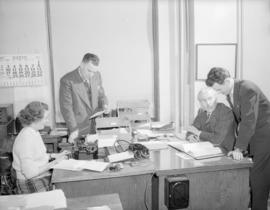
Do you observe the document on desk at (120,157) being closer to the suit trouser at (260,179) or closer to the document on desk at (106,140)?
the document on desk at (106,140)

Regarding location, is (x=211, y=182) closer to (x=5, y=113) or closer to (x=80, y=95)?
(x=80, y=95)

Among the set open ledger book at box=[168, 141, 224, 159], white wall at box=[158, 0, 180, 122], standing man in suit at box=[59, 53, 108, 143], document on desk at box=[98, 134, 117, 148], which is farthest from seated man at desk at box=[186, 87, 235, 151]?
standing man in suit at box=[59, 53, 108, 143]

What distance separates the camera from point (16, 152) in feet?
7.36

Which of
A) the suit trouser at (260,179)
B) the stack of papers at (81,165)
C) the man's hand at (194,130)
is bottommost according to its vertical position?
the suit trouser at (260,179)

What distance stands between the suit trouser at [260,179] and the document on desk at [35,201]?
5.91 ft

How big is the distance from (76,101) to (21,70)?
2.46 feet

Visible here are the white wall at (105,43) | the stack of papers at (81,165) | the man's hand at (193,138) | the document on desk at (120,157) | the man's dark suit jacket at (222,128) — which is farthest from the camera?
the white wall at (105,43)

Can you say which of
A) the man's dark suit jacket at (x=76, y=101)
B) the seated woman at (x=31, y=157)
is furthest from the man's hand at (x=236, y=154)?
the man's dark suit jacket at (x=76, y=101)

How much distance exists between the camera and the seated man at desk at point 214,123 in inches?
104

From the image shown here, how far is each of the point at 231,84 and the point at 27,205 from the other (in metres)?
Result: 1.81

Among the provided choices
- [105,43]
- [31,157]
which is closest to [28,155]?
[31,157]

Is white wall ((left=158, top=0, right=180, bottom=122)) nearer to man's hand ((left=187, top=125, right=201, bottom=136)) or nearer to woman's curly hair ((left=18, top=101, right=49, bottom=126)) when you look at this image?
man's hand ((left=187, top=125, right=201, bottom=136))

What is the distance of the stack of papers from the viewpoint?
218 centimetres

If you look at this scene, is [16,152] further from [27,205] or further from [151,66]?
[151,66]
